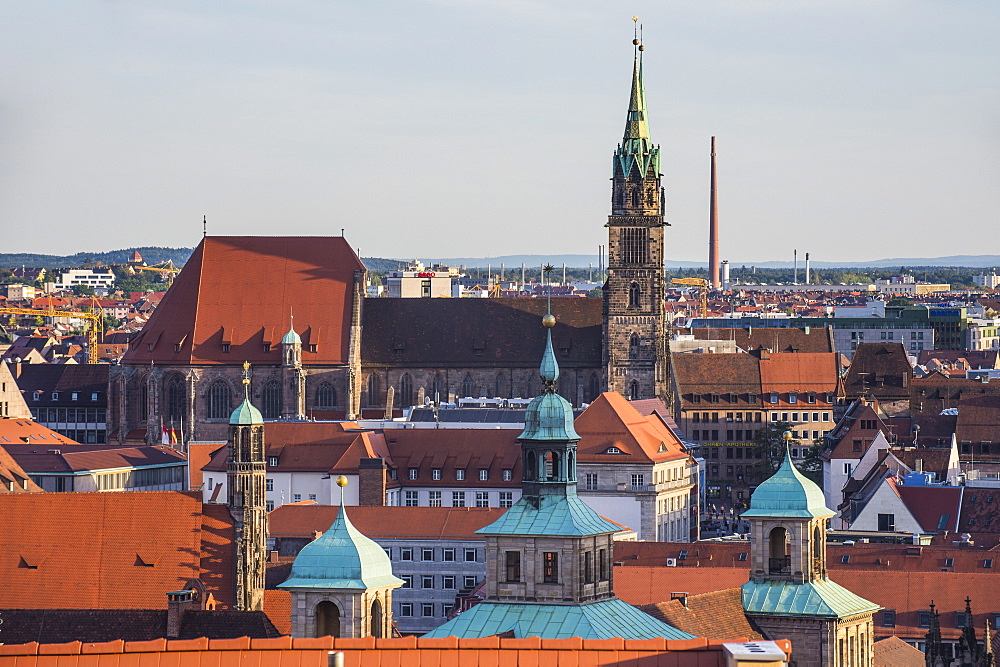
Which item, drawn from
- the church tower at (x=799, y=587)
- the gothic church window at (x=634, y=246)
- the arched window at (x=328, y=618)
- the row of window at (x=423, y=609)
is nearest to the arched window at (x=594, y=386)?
the gothic church window at (x=634, y=246)

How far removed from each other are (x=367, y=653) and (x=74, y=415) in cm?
13758

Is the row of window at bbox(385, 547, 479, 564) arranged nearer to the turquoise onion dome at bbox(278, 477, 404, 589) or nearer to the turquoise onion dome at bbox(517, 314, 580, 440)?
the turquoise onion dome at bbox(517, 314, 580, 440)

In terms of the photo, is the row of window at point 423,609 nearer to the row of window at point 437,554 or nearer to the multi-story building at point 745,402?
the row of window at point 437,554

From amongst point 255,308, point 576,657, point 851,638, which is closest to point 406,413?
point 255,308

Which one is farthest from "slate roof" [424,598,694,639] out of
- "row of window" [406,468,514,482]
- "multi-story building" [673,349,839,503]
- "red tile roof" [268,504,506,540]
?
"multi-story building" [673,349,839,503]

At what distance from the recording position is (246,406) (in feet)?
295

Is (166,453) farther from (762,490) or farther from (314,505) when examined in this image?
(762,490)

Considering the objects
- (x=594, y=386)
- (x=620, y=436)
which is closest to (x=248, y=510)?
(x=620, y=436)

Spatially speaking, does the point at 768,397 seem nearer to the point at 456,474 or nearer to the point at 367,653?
the point at 456,474

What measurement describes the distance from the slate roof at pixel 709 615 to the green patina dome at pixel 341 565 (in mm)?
9383

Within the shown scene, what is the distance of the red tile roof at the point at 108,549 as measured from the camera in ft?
276

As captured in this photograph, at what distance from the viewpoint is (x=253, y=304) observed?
15475 cm

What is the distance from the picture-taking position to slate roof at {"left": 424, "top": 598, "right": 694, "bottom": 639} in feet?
203

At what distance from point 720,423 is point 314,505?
5950 centimetres
